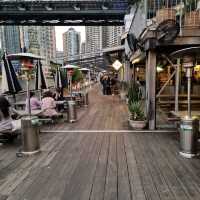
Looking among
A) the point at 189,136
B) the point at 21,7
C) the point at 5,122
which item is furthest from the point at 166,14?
the point at 21,7

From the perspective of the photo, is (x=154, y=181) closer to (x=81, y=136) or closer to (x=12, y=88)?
(x=81, y=136)

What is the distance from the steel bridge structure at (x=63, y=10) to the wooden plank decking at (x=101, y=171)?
2232 cm

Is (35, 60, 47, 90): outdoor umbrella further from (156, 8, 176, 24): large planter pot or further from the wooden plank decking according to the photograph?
(156, 8, 176, 24): large planter pot

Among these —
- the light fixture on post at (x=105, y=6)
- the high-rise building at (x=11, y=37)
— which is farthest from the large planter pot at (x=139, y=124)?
the high-rise building at (x=11, y=37)

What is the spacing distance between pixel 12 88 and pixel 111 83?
1362 cm

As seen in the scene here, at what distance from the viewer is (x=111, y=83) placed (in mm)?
21500

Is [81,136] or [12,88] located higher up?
[12,88]

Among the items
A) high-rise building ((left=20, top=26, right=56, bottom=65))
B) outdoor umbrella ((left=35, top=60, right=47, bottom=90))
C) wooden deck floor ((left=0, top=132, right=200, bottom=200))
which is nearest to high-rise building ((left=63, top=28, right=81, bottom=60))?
high-rise building ((left=20, top=26, right=56, bottom=65))

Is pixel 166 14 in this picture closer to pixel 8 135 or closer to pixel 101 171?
pixel 101 171

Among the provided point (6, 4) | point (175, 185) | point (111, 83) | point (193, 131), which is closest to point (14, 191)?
point (175, 185)

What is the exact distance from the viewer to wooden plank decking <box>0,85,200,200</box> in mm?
3398

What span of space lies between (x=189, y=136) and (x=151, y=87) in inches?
101

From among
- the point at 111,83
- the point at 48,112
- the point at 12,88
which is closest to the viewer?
the point at 48,112

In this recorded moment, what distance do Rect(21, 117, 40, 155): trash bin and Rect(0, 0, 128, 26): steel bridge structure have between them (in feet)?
73.9
